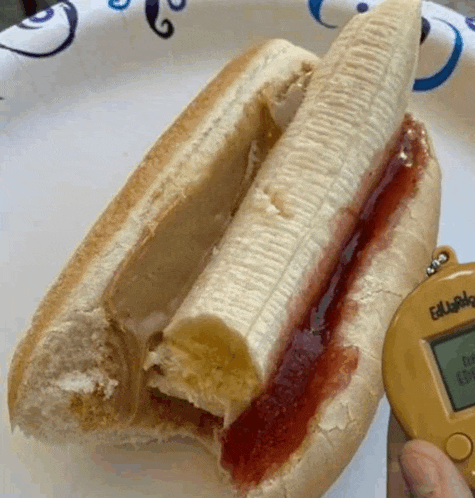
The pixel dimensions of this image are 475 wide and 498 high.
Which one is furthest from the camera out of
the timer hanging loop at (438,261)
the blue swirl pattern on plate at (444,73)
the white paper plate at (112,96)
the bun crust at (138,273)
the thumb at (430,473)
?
the blue swirl pattern on plate at (444,73)

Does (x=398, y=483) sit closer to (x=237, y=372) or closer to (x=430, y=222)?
(x=237, y=372)

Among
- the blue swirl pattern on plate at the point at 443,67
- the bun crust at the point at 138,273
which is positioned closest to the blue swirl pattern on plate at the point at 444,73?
the blue swirl pattern on plate at the point at 443,67

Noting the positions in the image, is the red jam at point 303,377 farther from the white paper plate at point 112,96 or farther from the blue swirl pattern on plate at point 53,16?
the blue swirl pattern on plate at point 53,16

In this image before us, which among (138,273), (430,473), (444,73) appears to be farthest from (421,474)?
(444,73)

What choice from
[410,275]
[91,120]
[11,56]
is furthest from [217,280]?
[11,56]

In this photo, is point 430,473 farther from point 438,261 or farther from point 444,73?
point 444,73

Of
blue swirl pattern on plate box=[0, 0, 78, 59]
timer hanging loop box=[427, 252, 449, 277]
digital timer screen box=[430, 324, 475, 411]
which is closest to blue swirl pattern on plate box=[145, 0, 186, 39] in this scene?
blue swirl pattern on plate box=[0, 0, 78, 59]

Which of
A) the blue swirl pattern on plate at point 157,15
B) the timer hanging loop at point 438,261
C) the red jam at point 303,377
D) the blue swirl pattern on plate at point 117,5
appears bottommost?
the red jam at point 303,377
